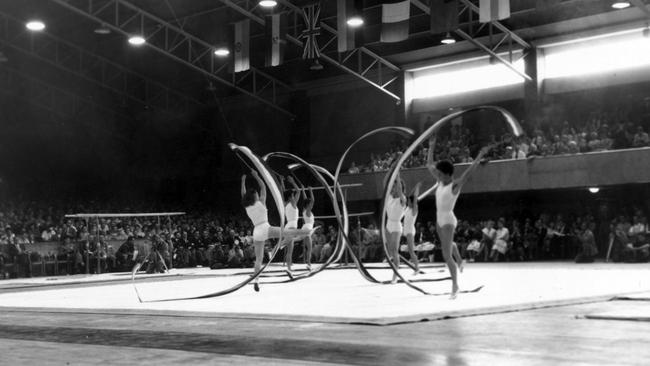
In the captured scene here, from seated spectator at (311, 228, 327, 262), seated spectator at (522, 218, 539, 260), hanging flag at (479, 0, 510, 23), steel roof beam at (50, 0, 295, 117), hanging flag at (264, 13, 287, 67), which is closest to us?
hanging flag at (479, 0, 510, 23)

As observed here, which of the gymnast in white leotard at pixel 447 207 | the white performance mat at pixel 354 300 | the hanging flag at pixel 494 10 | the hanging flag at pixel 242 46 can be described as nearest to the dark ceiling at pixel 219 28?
the hanging flag at pixel 242 46

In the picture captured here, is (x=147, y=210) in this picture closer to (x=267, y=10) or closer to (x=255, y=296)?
(x=267, y=10)

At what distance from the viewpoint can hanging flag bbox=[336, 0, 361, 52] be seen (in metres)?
22.3

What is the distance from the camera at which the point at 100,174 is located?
1500 inches

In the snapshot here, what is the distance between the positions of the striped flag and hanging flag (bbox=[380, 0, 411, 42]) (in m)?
1.08

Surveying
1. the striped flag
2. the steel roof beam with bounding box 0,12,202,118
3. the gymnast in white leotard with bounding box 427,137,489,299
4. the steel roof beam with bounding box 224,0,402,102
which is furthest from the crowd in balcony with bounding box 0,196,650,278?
the gymnast in white leotard with bounding box 427,137,489,299

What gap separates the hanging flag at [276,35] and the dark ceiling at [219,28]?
1976mm

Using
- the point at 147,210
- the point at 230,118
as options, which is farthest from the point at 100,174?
the point at 230,118

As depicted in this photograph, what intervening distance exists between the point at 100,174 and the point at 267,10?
15.6 m

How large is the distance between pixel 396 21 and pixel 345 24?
1.85m

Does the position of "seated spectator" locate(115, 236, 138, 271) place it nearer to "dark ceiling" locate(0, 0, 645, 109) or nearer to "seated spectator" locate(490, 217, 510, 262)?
"dark ceiling" locate(0, 0, 645, 109)

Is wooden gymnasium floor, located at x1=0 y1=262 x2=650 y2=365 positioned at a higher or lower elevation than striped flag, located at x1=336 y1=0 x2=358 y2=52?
lower

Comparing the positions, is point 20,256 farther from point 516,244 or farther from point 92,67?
point 516,244

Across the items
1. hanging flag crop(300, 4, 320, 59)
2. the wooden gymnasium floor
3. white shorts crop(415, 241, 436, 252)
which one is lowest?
the wooden gymnasium floor
